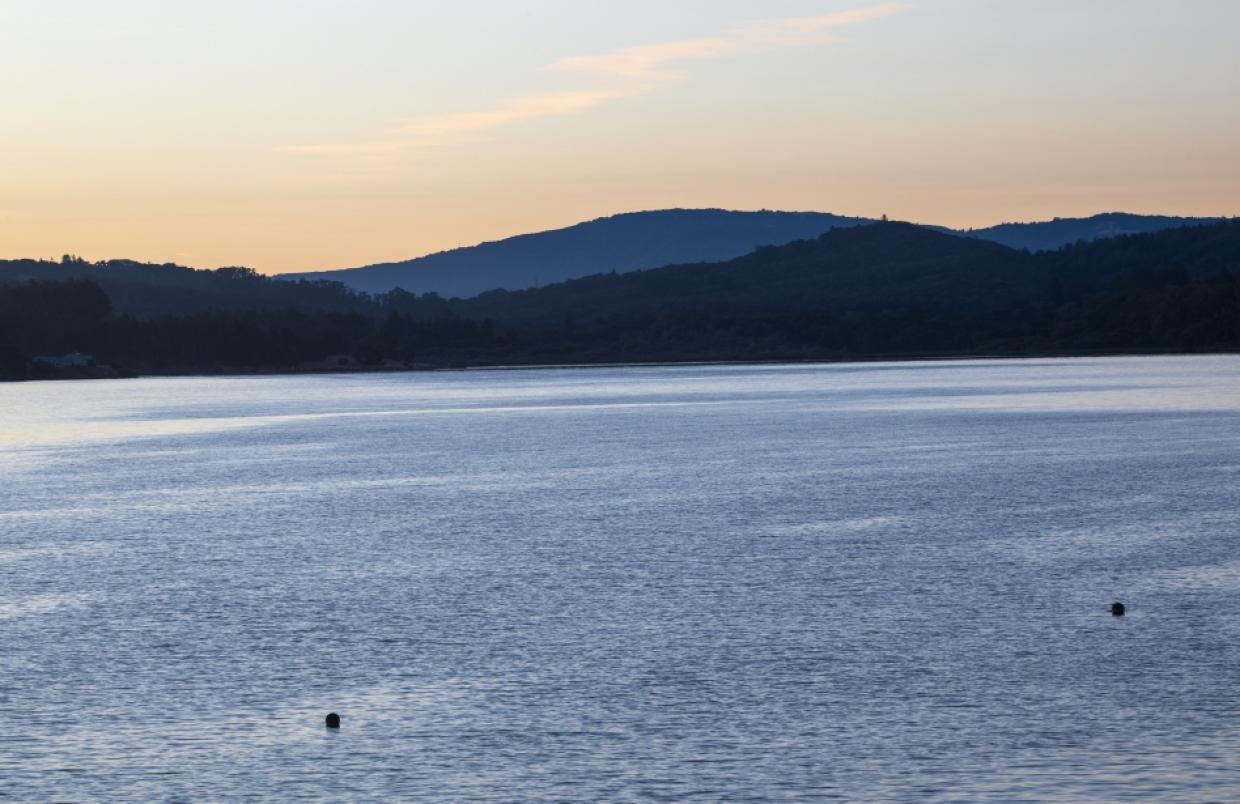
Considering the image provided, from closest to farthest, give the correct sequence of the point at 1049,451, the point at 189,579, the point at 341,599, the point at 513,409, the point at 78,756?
the point at 78,756 < the point at 341,599 < the point at 189,579 < the point at 1049,451 < the point at 513,409

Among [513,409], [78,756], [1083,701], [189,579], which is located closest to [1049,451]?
[189,579]

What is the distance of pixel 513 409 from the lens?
169 m

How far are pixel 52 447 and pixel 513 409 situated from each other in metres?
64.0

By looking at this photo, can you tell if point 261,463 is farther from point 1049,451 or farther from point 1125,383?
point 1125,383

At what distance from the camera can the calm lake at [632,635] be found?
25.5 metres

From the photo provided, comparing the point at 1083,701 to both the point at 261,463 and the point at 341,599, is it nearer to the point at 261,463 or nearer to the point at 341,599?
the point at 341,599

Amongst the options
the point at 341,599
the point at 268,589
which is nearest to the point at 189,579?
the point at 268,589

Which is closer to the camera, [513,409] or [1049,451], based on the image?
[1049,451]

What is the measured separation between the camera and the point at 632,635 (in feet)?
117

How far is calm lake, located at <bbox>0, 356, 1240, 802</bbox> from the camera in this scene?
25.5 meters

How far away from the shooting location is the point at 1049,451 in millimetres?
91188

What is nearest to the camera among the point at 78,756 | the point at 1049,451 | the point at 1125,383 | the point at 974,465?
the point at 78,756

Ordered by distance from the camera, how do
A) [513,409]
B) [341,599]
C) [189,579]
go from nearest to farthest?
[341,599], [189,579], [513,409]

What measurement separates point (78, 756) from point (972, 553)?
2892cm
